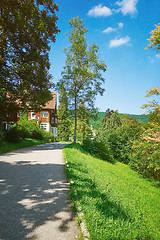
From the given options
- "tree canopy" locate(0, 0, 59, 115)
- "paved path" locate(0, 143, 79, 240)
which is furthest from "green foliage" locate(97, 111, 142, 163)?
"paved path" locate(0, 143, 79, 240)

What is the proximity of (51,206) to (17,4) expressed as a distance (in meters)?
11.8

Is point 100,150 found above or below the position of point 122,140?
below

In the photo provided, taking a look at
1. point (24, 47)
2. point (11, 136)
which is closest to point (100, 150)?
point (11, 136)

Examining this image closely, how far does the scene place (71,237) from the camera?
2369 mm

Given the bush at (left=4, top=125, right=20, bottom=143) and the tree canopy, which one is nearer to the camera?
the tree canopy

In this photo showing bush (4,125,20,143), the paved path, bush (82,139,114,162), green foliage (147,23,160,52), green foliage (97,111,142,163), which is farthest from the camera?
green foliage (97,111,142,163)

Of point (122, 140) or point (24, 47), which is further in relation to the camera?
point (122, 140)

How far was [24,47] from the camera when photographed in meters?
12.2

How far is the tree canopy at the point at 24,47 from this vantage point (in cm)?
940

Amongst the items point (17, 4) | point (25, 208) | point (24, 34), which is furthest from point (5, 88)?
point (25, 208)

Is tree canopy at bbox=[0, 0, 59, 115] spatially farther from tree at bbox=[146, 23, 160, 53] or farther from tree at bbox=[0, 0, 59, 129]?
tree at bbox=[146, 23, 160, 53]

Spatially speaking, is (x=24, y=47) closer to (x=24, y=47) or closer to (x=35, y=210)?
(x=24, y=47)

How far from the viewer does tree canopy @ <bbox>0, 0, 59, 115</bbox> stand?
940cm

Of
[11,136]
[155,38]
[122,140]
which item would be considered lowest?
[122,140]
